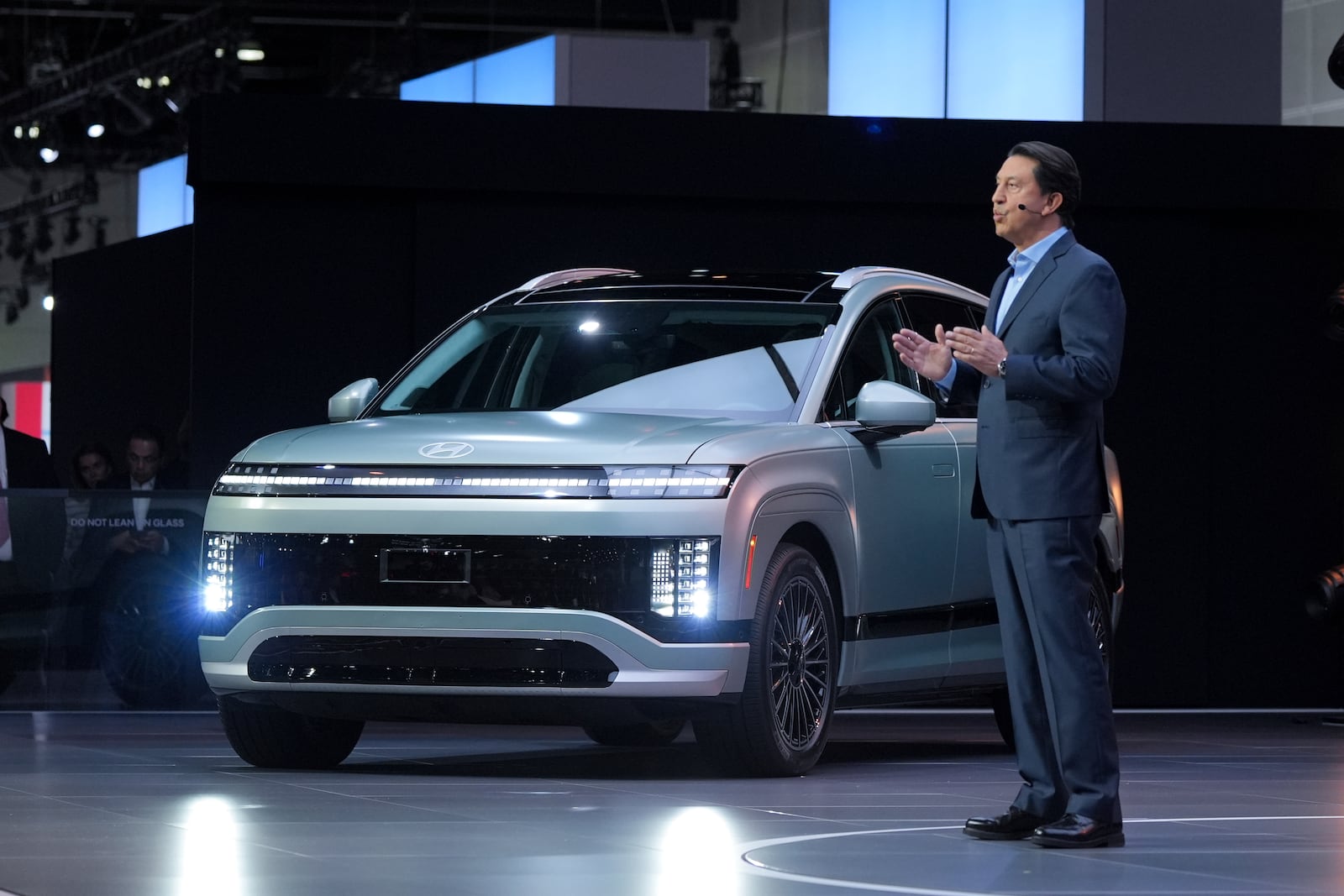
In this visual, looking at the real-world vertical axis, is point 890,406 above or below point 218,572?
above

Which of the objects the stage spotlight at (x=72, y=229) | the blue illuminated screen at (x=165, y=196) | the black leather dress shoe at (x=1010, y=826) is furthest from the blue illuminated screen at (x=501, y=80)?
the stage spotlight at (x=72, y=229)

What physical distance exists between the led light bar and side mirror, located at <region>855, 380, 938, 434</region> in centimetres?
71

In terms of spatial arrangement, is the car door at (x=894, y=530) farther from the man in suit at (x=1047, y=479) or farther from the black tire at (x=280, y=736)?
the man in suit at (x=1047, y=479)

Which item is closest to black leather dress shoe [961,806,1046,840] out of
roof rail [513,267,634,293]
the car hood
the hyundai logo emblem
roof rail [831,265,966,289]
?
the car hood

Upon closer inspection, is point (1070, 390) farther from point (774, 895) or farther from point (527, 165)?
point (527, 165)

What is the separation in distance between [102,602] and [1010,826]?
681 cm

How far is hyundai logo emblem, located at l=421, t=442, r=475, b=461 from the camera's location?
791 centimetres

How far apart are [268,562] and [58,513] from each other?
4441 millimetres

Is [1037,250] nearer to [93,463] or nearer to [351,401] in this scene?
[351,401]

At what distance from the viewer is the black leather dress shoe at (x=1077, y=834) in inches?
243

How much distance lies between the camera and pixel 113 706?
39.5ft

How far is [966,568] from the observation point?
939 centimetres

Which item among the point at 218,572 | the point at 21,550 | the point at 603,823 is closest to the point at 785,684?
the point at 603,823

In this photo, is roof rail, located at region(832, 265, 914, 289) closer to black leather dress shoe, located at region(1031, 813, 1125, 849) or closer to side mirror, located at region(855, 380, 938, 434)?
side mirror, located at region(855, 380, 938, 434)
